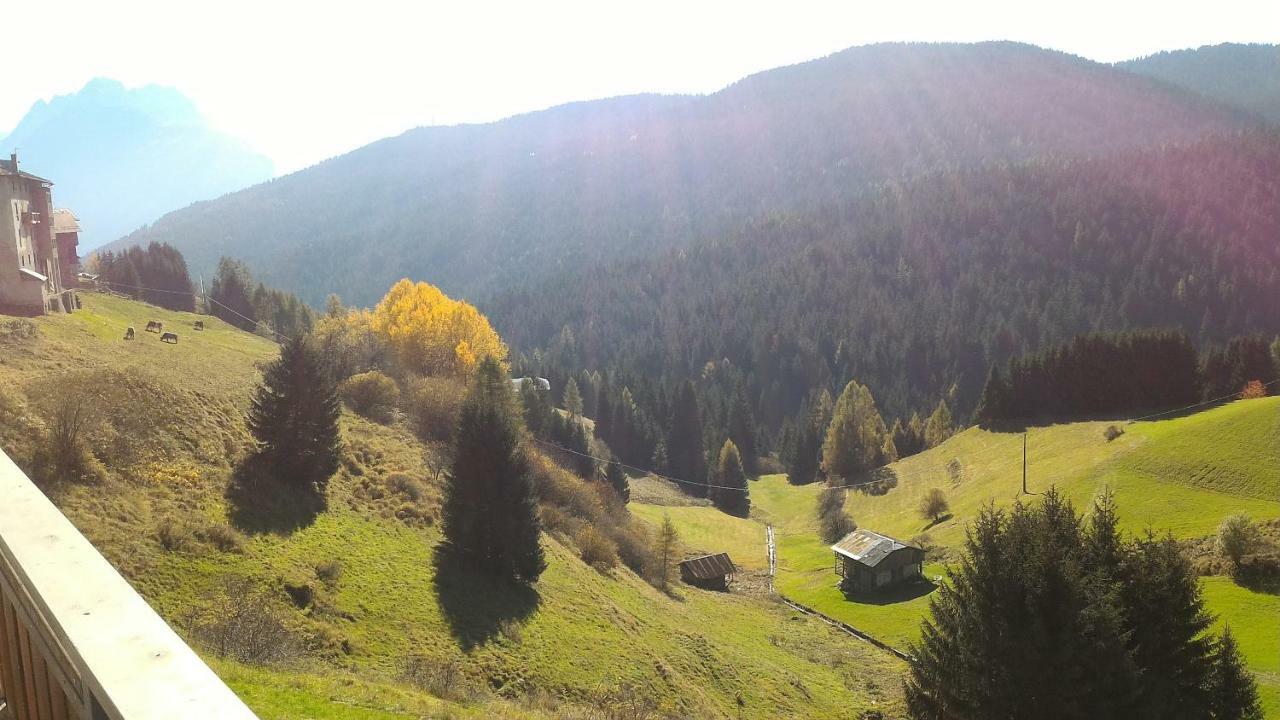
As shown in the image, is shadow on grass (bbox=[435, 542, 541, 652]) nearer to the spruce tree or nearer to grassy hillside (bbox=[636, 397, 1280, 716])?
the spruce tree

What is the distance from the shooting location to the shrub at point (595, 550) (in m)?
47.7

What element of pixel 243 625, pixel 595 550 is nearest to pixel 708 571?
pixel 595 550

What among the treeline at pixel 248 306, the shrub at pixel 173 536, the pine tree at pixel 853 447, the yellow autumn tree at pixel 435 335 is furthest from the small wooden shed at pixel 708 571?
the treeline at pixel 248 306

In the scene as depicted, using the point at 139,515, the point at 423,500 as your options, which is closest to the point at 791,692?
the point at 423,500

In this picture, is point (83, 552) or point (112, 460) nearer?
point (83, 552)

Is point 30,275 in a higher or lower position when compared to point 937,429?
higher

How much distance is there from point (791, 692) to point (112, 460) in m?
32.3

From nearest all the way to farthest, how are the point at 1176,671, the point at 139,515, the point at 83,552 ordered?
the point at 83,552, the point at 1176,671, the point at 139,515

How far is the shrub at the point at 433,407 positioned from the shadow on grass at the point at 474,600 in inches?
792

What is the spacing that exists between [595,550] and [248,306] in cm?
8760

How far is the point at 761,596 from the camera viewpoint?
59.7 metres

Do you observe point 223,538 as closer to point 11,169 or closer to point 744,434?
point 11,169

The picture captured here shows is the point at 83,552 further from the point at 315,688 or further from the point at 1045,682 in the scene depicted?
the point at 1045,682

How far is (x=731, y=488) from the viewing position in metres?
97.6
